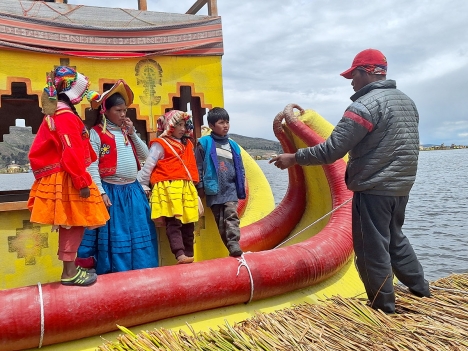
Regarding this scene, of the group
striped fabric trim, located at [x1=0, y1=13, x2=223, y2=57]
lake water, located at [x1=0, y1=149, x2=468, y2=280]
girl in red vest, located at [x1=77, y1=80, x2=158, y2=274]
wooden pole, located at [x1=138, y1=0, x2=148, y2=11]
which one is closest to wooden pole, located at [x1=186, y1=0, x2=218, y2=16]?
striped fabric trim, located at [x1=0, y1=13, x2=223, y2=57]

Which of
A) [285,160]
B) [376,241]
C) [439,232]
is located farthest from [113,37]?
[439,232]

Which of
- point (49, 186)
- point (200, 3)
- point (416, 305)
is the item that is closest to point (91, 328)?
point (49, 186)

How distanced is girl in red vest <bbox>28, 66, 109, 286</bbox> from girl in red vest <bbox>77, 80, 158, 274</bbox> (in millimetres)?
346

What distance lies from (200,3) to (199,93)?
1.20 metres

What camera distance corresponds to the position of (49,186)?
107 inches

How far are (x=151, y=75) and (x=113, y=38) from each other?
48 centimetres

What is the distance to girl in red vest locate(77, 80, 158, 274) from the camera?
3.31 metres

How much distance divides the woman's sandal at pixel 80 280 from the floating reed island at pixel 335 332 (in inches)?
15.2

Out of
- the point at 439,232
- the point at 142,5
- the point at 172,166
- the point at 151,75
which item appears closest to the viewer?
the point at 172,166

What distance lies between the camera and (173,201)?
3469mm

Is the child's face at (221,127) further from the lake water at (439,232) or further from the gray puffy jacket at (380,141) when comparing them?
the lake water at (439,232)

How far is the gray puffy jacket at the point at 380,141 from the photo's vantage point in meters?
3.12

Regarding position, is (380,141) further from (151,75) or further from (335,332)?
(151,75)

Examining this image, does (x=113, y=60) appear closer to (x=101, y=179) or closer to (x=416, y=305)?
(x=101, y=179)
